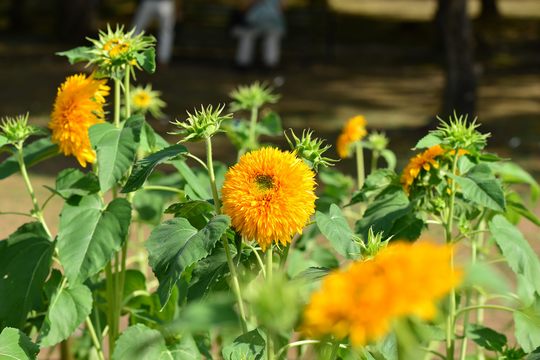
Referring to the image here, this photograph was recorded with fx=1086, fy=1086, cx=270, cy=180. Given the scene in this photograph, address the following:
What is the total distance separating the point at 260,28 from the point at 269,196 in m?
11.6

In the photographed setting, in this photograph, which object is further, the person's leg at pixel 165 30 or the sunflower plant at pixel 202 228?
the person's leg at pixel 165 30

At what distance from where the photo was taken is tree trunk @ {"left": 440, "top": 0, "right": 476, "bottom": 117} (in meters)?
9.99

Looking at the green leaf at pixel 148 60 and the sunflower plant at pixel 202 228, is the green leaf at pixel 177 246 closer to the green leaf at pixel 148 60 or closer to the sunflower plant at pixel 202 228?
the sunflower plant at pixel 202 228

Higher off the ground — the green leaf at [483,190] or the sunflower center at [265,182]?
the sunflower center at [265,182]

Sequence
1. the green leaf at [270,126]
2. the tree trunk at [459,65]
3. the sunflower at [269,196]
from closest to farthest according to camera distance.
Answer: the sunflower at [269,196] → the green leaf at [270,126] → the tree trunk at [459,65]

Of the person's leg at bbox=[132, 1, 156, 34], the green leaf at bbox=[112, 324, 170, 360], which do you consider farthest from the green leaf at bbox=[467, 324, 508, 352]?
the person's leg at bbox=[132, 1, 156, 34]

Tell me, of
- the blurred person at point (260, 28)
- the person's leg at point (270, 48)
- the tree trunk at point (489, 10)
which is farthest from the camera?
the tree trunk at point (489, 10)

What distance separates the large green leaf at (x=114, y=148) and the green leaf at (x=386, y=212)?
0.54 m

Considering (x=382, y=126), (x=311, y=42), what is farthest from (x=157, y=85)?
(x=311, y=42)

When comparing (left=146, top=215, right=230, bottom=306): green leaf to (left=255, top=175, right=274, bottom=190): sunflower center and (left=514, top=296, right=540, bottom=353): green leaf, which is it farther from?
(left=514, top=296, right=540, bottom=353): green leaf

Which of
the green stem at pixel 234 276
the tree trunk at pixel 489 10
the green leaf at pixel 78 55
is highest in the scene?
the tree trunk at pixel 489 10

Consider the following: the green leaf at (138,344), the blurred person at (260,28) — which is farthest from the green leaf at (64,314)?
the blurred person at (260,28)

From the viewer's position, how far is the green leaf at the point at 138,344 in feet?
7.34

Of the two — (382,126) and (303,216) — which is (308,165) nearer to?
(303,216)
